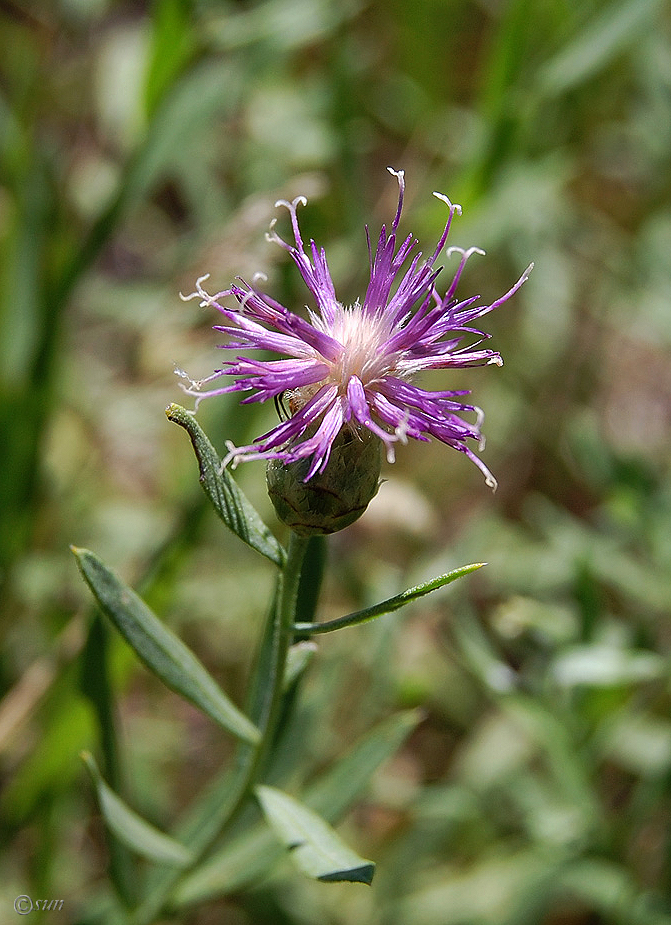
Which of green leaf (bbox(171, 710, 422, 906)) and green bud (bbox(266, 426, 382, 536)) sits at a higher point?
green bud (bbox(266, 426, 382, 536))

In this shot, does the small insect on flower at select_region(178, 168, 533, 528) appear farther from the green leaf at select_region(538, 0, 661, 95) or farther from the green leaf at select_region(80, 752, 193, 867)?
the green leaf at select_region(538, 0, 661, 95)

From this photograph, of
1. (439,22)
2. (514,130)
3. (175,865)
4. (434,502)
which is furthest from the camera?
(439,22)

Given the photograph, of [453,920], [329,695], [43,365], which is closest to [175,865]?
[329,695]

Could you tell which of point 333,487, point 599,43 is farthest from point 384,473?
point 333,487

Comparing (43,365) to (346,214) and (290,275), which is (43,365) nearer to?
(290,275)

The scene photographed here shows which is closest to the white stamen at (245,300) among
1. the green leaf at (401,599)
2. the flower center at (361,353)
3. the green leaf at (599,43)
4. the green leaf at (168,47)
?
the flower center at (361,353)

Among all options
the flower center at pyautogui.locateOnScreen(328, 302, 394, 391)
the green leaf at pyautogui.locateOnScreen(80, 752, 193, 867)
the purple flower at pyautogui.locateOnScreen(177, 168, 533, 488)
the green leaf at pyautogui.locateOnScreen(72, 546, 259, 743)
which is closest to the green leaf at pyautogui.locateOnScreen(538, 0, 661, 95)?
the purple flower at pyautogui.locateOnScreen(177, 168, 533, 488)
